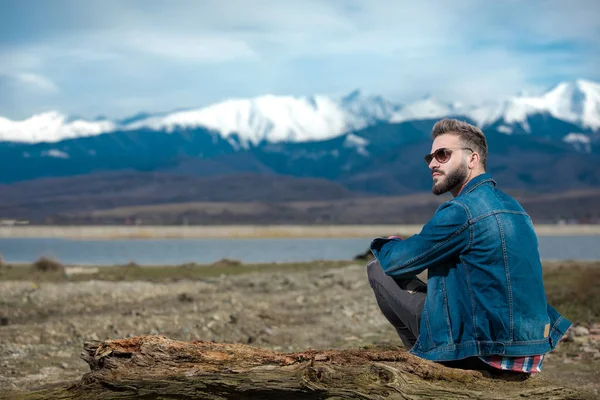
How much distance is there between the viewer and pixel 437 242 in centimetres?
490

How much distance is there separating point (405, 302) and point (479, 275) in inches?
21.8

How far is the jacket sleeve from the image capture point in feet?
16.0

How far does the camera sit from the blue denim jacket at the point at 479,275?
4.88m

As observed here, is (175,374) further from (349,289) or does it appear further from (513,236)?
(349,289)

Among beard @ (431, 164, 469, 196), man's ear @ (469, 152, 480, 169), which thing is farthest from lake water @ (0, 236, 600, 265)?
man's ear @ (469, 152, 480, 169)

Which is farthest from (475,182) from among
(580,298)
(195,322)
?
(580,298)

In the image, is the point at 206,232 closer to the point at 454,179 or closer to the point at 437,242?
the point at 454,179

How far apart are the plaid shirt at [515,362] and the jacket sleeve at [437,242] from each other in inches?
25.6

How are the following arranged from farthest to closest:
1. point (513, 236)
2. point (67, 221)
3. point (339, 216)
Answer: point (339, 216) < point (67, 221) < point (513, 236)

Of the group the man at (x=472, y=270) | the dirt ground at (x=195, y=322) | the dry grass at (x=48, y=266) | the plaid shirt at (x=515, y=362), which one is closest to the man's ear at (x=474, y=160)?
the man at (x=472, y=270)

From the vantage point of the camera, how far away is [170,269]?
3216cm

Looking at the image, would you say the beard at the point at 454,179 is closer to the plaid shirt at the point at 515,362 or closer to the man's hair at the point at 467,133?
the man's hair at the point at 467,133

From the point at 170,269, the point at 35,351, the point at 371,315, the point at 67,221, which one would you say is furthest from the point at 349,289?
the point at 67,221

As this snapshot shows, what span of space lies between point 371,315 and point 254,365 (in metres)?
10.00
